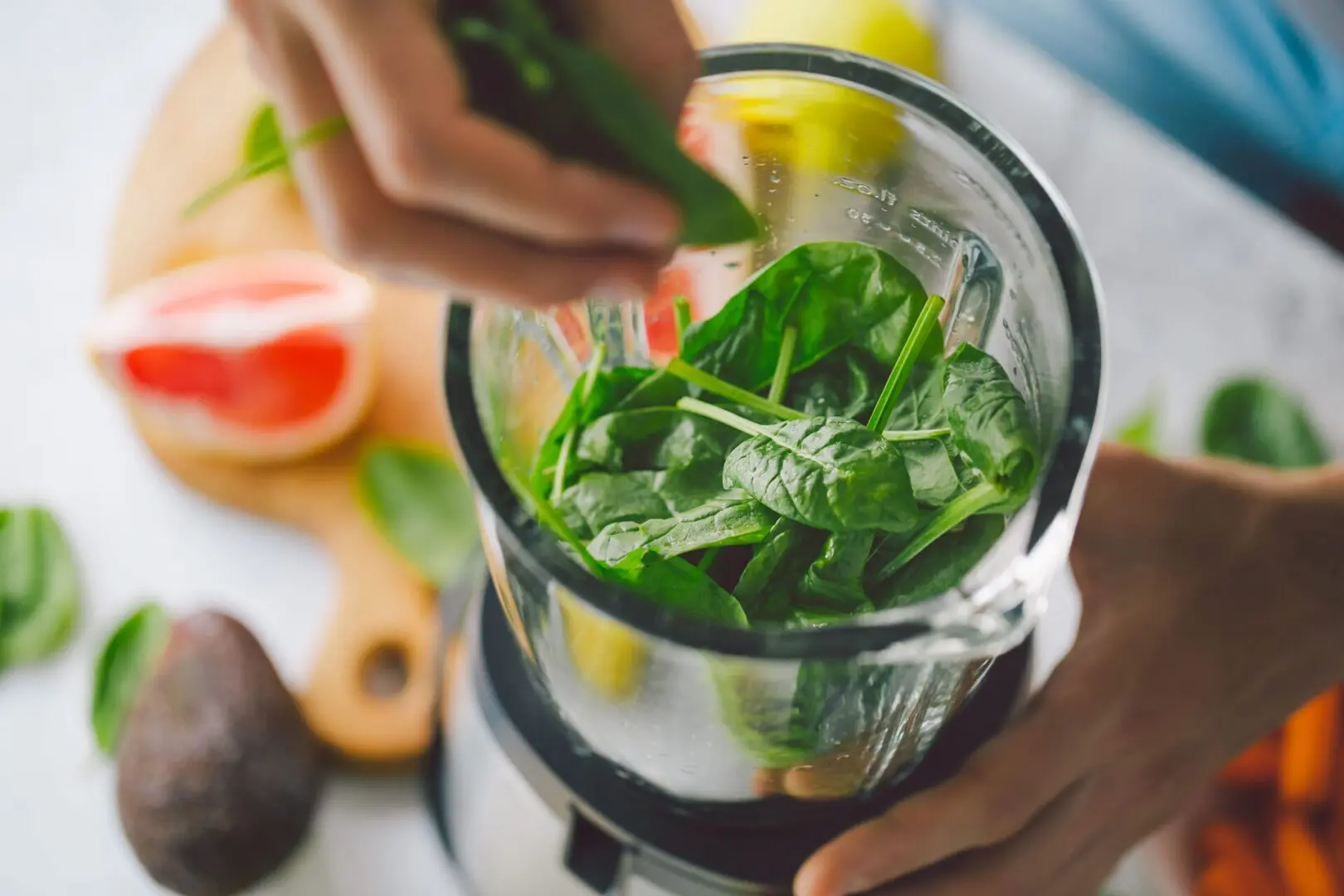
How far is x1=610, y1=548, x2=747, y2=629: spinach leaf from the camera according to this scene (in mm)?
404

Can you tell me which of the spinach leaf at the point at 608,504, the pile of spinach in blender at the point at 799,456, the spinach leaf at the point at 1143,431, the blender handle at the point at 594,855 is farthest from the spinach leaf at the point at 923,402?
the spinach leaf at the point at 1143,431

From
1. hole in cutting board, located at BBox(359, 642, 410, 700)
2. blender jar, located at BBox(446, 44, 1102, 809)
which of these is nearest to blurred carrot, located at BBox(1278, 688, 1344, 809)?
blender jar, located at BBox(446, 44, 1102, 809)

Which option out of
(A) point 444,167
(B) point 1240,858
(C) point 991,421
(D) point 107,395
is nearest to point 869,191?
(C) point 991,421

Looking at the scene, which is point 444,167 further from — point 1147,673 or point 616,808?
point 1147,673

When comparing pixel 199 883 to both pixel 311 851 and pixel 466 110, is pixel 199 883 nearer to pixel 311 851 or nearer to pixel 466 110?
pixel 311 851

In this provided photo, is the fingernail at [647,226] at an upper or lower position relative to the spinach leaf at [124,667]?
upper

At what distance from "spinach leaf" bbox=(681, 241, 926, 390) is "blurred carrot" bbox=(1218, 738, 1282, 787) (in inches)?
16.6

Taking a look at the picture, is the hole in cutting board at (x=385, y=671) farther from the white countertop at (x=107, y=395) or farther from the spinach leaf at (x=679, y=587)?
the spinach leaf at (x=679, y=587)

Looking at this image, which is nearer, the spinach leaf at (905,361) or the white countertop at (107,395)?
the spinach leaf at (905,361)

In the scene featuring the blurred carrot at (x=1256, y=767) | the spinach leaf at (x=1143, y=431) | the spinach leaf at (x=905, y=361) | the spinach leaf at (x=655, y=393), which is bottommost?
the blurred carrot at (x=1256, y=767)

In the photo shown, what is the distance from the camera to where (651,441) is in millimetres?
472

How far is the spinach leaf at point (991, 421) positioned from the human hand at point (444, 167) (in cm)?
13

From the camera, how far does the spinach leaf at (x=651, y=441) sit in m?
0.46

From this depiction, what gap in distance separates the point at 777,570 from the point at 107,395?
1.96 ft
